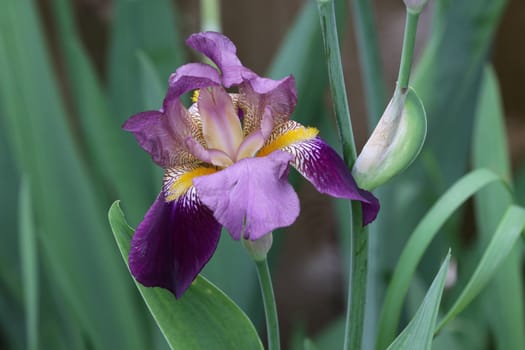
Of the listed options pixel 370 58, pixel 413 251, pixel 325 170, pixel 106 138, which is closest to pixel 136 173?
pixel 106 138

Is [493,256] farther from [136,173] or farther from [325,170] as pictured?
[136,173]

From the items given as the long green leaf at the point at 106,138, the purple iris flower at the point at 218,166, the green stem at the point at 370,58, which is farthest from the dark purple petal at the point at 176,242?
the long green leaf at the point at 106,138

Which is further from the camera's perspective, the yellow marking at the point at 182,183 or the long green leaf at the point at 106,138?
the long green leaf at the point at 106,138

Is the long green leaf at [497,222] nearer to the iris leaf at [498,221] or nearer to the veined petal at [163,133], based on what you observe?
the iris leaf at [498,221]

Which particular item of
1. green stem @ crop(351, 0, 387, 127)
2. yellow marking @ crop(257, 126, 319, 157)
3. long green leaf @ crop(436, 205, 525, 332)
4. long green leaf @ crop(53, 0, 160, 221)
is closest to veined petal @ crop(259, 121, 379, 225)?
yellow marking @ crop(257, 126, 319, 157)

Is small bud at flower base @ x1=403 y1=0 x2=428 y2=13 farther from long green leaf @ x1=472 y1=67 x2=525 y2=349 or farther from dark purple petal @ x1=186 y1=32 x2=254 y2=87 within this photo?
long green leaf @ x1=472 y1=67 x2=525 y2=349

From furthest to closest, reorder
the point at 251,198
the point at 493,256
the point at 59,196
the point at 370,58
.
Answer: the point at 59,196, the point at 370,58, the point at 493,256, the point at 251,198

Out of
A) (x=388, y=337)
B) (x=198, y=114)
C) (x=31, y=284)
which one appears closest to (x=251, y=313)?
(x=31, y=284)

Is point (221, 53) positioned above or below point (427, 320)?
above
